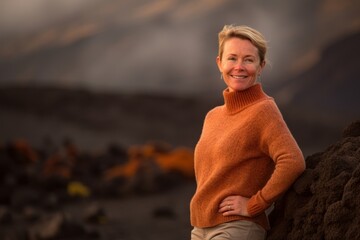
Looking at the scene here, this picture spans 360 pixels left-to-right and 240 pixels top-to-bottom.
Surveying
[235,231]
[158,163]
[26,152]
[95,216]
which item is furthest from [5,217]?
[235,231]

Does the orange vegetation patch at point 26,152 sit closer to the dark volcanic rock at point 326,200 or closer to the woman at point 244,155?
the dark volcanic rock at point 326,200

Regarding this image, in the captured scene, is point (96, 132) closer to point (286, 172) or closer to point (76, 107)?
point (76, 107)

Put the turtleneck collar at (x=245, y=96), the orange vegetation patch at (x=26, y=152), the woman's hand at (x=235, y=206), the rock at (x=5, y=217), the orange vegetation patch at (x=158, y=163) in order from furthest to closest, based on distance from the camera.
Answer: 1. the orange vegetation patch at (x=26, y=152)
2. the orange vegetation patch at (x=158, y=163)
3. the rock at (x=5, y=217)
4. the turtleneck collar at (x=245, y=96)
5. the woman's hand at (x=235, y=206)

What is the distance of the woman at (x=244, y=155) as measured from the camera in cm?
322

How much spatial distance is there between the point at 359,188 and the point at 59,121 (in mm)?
35001

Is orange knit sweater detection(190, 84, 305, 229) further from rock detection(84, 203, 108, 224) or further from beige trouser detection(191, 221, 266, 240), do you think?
rock detection(84, 203, 108, 224)

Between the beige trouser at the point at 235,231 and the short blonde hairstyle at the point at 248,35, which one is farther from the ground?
the short blonde hairstyle at the point at 248,35

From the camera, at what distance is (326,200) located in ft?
11.0

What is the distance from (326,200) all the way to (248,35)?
3.27 ft

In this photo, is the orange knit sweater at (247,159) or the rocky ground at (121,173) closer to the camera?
the orange knit sweater at (247,159)

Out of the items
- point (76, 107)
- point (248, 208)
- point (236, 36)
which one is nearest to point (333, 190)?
point (248, 208)

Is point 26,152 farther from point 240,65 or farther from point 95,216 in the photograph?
point 240,65

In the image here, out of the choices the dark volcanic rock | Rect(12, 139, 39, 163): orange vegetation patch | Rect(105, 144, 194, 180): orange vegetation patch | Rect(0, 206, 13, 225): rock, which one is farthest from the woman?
Rect(12, 139, 39, 163): orange vegetation patch

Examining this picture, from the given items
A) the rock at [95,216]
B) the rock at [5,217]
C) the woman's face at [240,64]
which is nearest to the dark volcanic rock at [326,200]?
the woman's face at [240,64]
